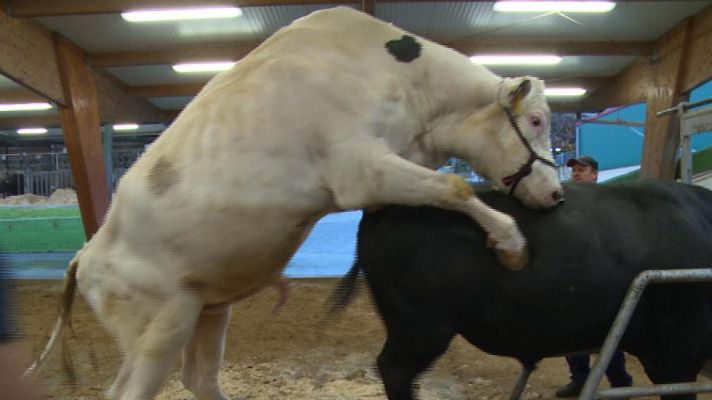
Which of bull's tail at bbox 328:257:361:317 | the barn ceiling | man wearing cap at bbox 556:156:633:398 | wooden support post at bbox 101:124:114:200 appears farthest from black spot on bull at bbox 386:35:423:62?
wooden support post at bbox 101:124:114:200

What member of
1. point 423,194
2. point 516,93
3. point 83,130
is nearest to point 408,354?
point 423,194

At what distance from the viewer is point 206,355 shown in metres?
3.21

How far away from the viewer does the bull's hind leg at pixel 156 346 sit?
2.44 metres

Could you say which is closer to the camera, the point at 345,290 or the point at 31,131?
the point at 345,290

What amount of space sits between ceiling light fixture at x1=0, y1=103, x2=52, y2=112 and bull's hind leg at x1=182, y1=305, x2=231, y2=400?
23.4 ft

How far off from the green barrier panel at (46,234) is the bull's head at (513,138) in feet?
28.1

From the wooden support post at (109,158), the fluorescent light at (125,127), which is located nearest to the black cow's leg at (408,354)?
the wooden support post at (109,158)

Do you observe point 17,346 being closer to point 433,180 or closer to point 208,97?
point 433,180

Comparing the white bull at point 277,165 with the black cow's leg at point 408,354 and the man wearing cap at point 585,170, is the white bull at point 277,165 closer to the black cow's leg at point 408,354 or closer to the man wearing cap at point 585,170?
the black cow's leg at point 408,354

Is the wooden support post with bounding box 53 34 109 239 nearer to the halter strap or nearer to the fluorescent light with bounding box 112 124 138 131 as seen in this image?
the fluorescent light with bounding box 112 124 138 131

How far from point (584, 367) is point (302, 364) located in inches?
81.7

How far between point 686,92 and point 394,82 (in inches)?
224

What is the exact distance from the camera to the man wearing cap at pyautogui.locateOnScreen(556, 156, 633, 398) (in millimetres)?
3236

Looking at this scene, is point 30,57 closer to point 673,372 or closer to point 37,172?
point 37,172
